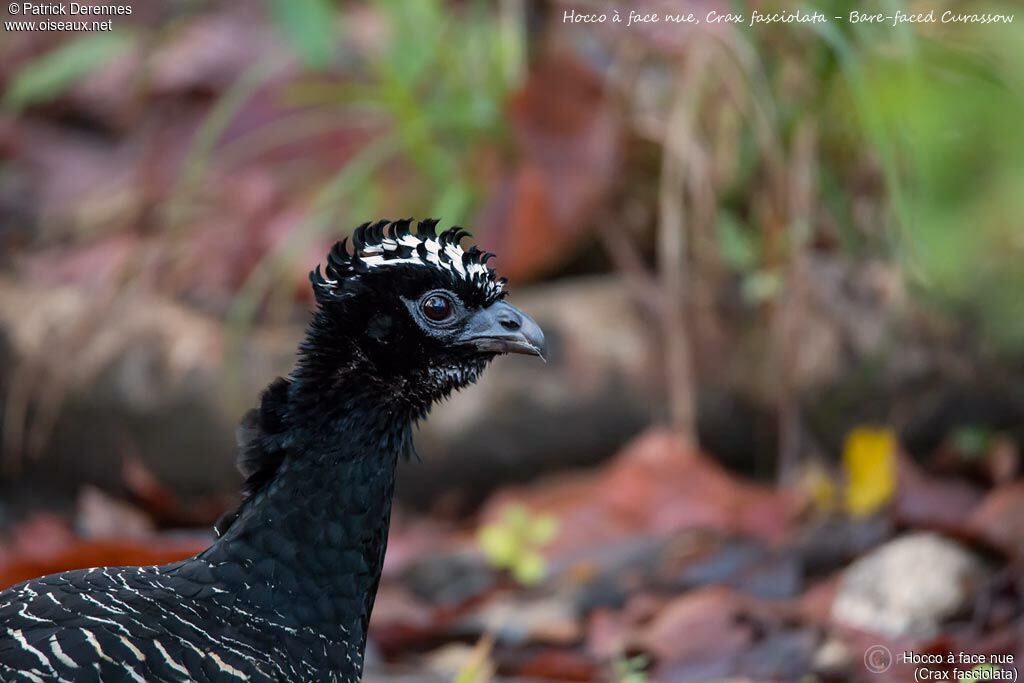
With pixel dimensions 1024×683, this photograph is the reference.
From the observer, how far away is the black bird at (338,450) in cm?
323

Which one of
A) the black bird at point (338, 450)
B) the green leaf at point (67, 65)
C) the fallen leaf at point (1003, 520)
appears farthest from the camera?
the green leaf at point (67, 65)

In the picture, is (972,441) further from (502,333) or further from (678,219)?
(502,333)

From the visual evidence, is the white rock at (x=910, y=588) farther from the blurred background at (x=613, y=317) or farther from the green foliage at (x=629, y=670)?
the green foliage at (x=629, y=670)

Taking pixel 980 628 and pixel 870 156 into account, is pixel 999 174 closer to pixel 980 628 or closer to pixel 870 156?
pixel 870 156

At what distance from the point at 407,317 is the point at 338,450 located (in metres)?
0.36

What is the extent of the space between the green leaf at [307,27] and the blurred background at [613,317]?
17 mm

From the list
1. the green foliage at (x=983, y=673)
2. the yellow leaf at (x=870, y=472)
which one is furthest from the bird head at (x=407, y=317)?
the yellow leaf at (x=870, y=472)

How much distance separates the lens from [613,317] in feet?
20.5

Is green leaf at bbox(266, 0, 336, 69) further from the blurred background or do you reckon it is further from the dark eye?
the dark eye

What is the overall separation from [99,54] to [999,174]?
3.97m

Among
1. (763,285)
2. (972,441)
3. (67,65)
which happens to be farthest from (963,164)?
(67,65)

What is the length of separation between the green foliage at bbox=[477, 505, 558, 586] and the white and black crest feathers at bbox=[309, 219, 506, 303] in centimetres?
187

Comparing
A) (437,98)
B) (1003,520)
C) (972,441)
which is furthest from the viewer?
(437,98)

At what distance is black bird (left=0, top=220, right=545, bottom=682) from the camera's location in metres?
3.23
